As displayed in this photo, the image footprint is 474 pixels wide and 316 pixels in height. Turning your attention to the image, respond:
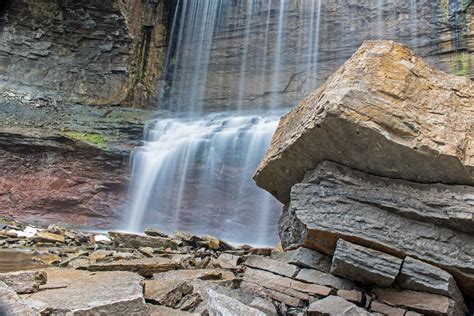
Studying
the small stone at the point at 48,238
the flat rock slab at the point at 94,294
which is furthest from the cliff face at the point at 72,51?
the flat rock slab at the point at 94,294

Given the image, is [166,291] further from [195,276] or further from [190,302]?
[195,276]

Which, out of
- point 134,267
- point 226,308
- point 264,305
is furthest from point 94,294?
point 264,305

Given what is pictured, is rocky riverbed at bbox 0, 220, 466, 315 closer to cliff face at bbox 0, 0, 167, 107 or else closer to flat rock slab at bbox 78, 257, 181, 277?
flat rock slab at bbox 78, 257, 181, 277

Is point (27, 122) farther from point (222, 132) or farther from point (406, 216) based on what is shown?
point (406, 216)

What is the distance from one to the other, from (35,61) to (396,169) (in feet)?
58.9

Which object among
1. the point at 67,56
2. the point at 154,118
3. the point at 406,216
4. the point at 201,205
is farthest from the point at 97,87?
the point at 406,216

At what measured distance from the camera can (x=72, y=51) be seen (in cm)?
1877

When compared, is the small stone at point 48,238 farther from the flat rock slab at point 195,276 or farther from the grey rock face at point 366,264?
the grey rock face at point 366,264

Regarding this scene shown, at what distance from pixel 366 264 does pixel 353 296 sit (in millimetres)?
304

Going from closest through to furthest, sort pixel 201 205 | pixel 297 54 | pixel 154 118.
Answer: pixel 201 205
pixel 154 118
pixel 297 54

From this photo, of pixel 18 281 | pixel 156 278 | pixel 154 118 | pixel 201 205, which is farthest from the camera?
pixel 154 118

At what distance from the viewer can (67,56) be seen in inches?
736

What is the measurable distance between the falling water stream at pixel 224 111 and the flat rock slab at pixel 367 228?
8.33 m

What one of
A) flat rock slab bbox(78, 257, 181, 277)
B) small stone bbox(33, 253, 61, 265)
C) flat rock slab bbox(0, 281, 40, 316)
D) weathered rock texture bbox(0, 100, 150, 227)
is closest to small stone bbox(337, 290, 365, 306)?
flat rock slab bbox(78, 257, 181, 277)
